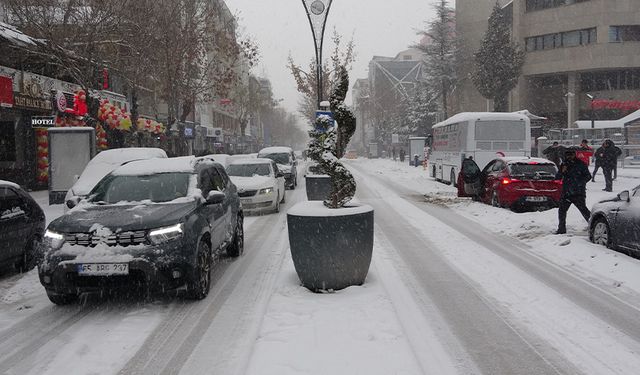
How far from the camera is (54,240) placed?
18.8 feet

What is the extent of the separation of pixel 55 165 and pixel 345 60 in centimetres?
2804

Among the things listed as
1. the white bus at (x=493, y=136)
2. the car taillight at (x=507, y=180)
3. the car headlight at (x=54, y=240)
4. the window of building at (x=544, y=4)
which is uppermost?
the window of building at (x=544, y=4)

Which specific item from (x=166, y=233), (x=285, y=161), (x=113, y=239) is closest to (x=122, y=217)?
(x=113, y=239)

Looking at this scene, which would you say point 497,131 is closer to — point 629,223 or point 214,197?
point 629,223

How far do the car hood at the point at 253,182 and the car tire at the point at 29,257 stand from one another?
21.8ft

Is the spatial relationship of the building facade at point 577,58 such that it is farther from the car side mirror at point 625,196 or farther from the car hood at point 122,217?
the car hood at point 122,217

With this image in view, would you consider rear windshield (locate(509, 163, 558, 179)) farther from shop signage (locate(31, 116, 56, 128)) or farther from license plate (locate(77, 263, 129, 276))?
shop signage (locate(31, 116, 56, 128))

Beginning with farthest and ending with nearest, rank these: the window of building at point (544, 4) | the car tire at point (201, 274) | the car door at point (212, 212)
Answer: the window of building at point (544, 4) → the car door at point (212, 212) → the car tire at point (201, 274)

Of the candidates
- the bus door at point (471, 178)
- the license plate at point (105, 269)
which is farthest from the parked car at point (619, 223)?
the bus door at point (471, 178)

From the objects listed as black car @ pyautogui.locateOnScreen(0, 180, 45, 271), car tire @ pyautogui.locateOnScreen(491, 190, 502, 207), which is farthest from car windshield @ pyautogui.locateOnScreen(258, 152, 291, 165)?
black car @ pyautogui.locateOnScreen(0, 180, 45, 271)

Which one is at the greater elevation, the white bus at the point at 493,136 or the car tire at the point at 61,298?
the white bus at the point at 493,136

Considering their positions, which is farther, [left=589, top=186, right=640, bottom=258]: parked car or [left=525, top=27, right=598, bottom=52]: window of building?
[left=525, top=27, right=598, bottom=52]: window of building

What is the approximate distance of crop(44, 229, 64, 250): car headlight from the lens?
5699mm

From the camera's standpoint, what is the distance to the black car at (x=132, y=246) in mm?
5566
